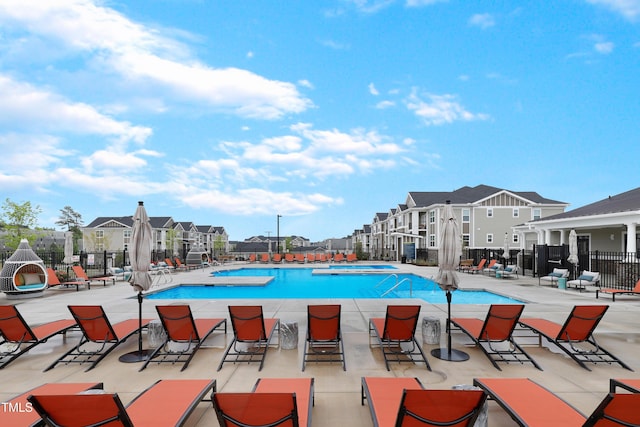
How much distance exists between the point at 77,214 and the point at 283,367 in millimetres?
105048

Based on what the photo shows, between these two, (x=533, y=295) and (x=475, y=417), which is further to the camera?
(x=533, y=295)

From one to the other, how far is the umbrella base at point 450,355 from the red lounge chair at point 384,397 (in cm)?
208

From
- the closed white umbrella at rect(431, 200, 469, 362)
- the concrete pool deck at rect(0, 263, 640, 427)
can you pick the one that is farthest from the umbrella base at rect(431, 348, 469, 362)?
the concrete pool deck at rect(0, 263, 640, 427)

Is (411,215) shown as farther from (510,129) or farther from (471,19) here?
(471,19)

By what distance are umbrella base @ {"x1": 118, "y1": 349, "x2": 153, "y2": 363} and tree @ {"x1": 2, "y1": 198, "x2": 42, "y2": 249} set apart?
901 inches

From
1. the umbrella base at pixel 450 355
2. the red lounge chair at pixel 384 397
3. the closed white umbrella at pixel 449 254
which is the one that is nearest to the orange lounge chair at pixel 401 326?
the umbrella base at pixel 450 355

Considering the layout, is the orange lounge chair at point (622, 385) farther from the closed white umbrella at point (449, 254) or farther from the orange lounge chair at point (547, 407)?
the closed white umbrella at point (449, 254)

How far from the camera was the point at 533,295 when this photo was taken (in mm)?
13188

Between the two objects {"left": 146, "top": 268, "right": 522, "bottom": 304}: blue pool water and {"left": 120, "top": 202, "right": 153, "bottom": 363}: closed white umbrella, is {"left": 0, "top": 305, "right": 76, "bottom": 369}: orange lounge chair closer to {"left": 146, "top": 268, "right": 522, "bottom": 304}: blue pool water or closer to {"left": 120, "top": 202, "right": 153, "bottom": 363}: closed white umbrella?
{"left": 120, "top": 202, "right": 153, "bottom": 363}: closed white umbrella

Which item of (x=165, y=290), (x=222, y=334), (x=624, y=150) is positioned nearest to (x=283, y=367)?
(x=222, y=334)

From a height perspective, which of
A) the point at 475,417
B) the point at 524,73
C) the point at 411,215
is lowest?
the point at 475,417

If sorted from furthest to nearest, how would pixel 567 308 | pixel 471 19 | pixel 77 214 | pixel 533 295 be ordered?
pixel 77 214, pixel 471 19, pixel 533 295, pixel 567 308

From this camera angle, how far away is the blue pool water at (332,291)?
47.4 feet

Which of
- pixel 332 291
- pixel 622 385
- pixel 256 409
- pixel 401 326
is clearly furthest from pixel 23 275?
pixel 622 385
